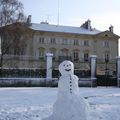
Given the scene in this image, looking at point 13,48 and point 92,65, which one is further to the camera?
point 13,48

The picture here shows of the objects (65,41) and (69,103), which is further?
(65,41)

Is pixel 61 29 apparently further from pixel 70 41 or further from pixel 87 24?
pixel 87 24

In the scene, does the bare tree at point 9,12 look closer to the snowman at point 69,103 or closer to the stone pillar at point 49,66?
the stone pillar at point 49,66

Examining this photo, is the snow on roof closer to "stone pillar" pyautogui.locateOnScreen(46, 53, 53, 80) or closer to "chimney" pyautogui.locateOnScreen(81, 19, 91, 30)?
"chimney" pyautogui.locateOnScreen(81, 19, 91, 30)

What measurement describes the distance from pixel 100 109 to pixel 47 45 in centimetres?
4238

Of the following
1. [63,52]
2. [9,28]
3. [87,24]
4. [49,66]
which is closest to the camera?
[49,66]

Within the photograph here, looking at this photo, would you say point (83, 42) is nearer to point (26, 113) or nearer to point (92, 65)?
point (92, 65)

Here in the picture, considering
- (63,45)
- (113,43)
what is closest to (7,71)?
(63,45)

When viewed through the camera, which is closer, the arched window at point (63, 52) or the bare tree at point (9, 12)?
the bare tree at point (9, 12)

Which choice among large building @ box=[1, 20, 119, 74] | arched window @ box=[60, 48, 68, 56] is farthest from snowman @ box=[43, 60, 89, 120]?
arched window @ box=[60, 48, 68, 56]

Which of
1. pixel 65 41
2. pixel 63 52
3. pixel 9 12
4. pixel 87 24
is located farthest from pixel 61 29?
pixel 9 12

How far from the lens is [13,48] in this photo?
29297mm

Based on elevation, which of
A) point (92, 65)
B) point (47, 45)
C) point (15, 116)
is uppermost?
point (47, 45)

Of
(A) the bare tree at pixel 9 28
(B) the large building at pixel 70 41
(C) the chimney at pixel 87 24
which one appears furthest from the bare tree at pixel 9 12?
(C) the chimney at pixel 87 24
